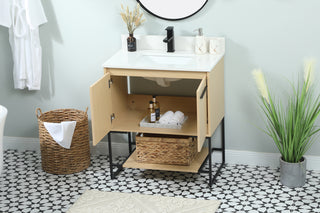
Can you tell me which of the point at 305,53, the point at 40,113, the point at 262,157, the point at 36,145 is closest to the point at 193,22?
the point at 305,53

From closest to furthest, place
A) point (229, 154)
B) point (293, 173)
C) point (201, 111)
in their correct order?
point (201, 111), point (293, 173), point (229, 154)

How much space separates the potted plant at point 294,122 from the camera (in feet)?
11.9

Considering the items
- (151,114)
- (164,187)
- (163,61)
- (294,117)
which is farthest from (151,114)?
(294,117)

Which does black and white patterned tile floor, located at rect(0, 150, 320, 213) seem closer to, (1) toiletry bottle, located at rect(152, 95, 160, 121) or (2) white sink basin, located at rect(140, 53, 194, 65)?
(1) toiletry bottle, located at rect(152, 95, 160, 121)

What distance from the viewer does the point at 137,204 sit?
3.63 m

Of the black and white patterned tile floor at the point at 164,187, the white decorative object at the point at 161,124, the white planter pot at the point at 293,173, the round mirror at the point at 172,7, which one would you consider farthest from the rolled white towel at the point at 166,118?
the white planter pot at the point at 293,173

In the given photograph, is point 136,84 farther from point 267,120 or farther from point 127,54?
point 267,120

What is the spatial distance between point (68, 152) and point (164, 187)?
75cm

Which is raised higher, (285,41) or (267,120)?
(285,41)

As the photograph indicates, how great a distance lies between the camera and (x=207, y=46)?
3883 millimetres

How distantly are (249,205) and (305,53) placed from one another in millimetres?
1075

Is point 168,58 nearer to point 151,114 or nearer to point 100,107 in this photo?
point 151,114

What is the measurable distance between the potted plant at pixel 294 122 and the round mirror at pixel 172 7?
1.99 feet

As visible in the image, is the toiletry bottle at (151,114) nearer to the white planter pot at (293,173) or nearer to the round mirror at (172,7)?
the round mirror at (172,7)
